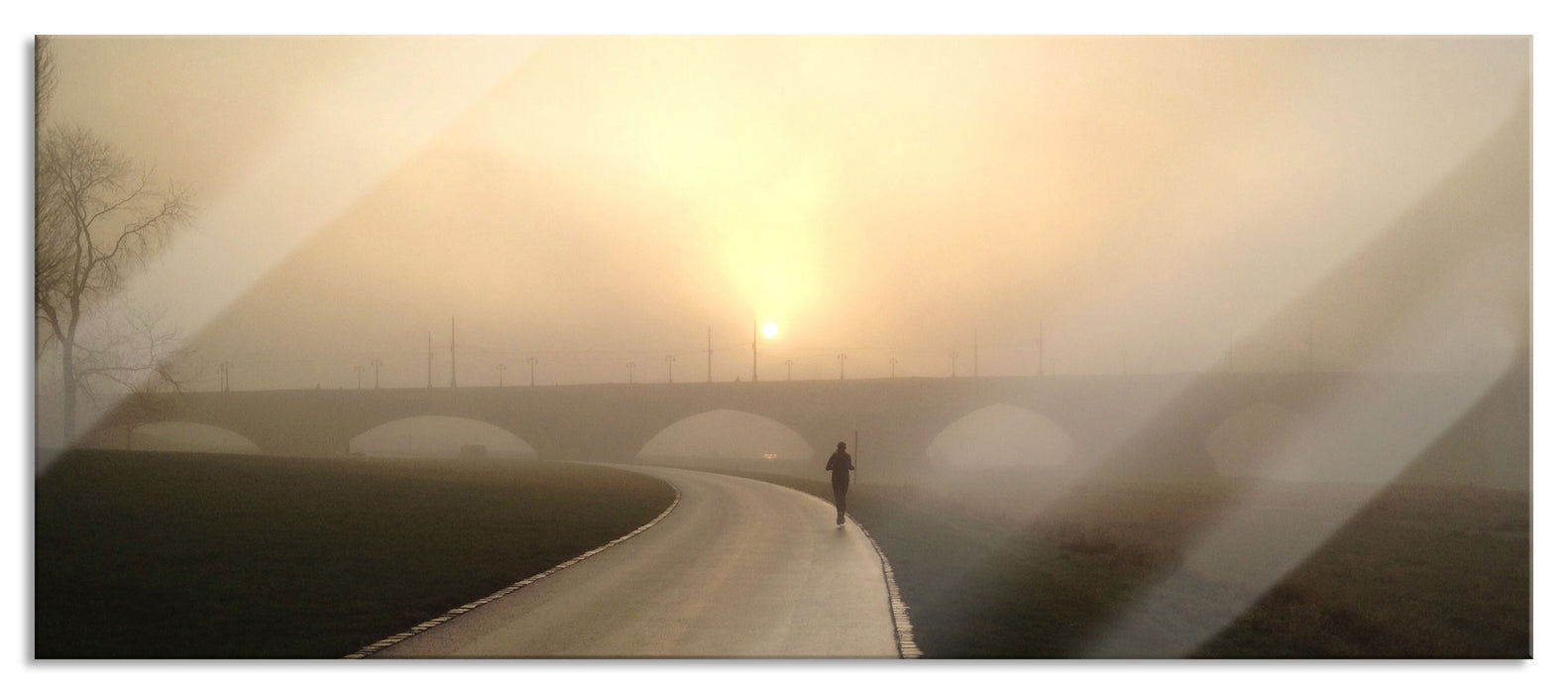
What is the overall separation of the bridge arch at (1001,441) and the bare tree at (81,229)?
124 ft

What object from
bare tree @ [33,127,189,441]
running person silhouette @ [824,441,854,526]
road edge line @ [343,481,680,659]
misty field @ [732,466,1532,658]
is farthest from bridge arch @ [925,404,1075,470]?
bare tree @ [33,127,189,441]

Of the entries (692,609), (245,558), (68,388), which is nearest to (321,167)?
(68,388)

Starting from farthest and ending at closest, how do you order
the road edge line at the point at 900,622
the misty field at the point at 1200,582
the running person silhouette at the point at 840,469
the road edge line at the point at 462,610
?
the running person silhouette at the point at 840,469, the misty field at the point at 1200,582, the road edge line at the point at 900,622, the road edge line at the point at 462,610

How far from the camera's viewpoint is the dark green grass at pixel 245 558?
1098 centimetres

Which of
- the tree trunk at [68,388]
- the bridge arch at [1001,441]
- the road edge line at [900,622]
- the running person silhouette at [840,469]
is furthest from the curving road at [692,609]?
the bridge arch at [1001,441]

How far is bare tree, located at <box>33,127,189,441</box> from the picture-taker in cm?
1438

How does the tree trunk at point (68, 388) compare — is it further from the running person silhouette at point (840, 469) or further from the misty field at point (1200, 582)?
the running person silhouette at point (840, 469)

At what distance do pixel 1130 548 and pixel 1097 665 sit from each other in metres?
11.5

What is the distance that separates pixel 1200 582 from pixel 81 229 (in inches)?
624

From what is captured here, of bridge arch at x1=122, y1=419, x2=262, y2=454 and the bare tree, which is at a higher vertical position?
the bare tree

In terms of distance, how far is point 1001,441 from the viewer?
58094mm

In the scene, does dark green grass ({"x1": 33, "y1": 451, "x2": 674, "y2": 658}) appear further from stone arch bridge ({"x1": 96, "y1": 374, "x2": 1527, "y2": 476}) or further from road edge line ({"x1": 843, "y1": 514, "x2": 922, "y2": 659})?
stone arch bridge ({"x1": 96, "y1": 374, "x2": 1527, "y2": 476})

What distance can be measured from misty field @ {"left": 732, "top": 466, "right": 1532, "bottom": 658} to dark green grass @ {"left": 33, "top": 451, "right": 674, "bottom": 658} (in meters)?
5.53

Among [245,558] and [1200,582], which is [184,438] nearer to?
[245,558]
